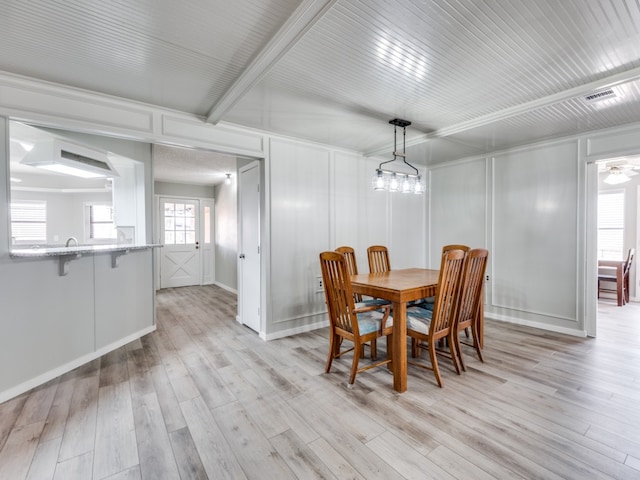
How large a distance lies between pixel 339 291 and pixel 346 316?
0.77 feet

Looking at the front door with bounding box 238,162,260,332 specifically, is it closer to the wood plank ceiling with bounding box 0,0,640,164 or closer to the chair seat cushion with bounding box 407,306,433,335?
the wood plank ceiling with bounding box 0,0,640,164

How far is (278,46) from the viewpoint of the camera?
1882 mm

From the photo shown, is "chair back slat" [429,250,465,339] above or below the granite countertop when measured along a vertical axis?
below

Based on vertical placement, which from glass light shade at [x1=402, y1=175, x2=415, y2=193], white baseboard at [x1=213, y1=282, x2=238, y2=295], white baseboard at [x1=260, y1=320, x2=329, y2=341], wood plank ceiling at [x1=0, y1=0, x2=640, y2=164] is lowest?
white baseboard at [x1=260, y1=320, x2=329, y2=341]

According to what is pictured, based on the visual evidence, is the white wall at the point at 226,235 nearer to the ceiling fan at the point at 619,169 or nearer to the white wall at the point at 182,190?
the white wall at the point at 182,190

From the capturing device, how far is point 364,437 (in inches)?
73.7

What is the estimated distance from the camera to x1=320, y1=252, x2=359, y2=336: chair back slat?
2.43 meters

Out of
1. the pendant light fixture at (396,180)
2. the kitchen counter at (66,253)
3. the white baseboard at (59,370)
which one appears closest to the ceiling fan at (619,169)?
the pendant light fixture at (396,180)

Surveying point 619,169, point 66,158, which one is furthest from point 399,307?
point 619,169

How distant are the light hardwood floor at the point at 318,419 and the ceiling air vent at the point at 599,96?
2416 millimetres

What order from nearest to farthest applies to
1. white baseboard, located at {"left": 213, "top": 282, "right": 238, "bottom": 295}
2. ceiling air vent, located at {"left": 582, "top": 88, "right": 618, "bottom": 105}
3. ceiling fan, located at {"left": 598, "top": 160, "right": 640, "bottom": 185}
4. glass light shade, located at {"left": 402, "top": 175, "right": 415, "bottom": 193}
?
1. ceiling air vent, located at {"left": 582, "top": 88, "right": 618, "bottom": 105}
2. glass light shade, located at {"left": 402, "top": 175, "right": 415, "bottom": 193}
3. ceiling fan, located at {"left": 598, "top": 160, "right": 640, "bottom": 185}
4. white baseboard, located at {"left": 213, "top": 282, "right": 238, "bottom": 295}

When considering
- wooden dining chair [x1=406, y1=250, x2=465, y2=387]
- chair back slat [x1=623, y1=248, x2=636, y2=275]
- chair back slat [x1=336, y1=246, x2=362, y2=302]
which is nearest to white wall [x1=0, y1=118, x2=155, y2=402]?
chair back slat [x1=336, y1=246, x2=362, y2=302]

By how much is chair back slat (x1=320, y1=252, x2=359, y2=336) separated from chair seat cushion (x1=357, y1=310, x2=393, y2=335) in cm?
9

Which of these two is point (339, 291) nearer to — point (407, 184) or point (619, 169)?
point (407, 184)
